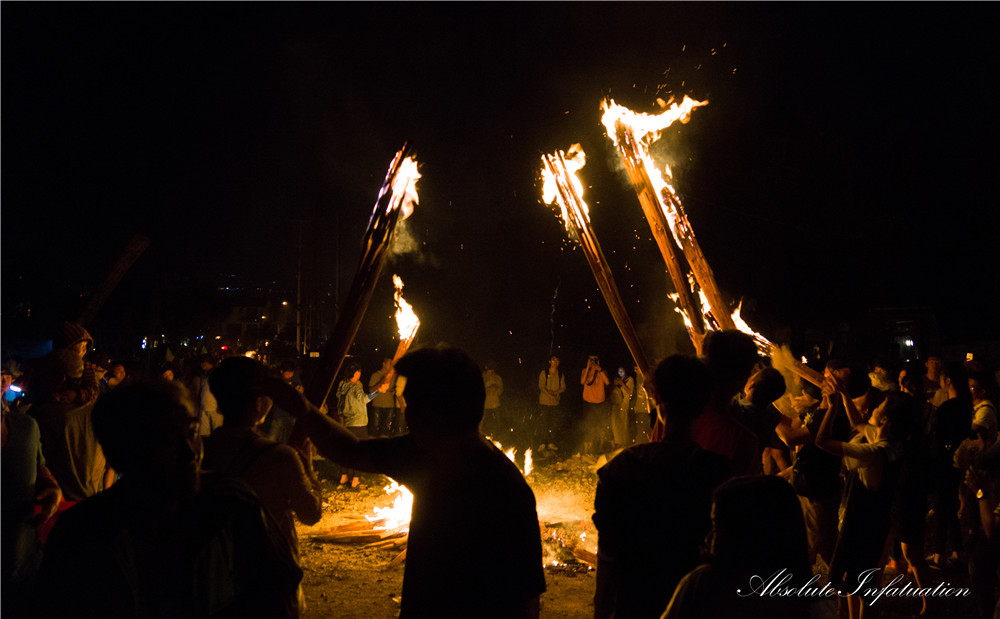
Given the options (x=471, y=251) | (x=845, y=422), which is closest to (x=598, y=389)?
(x=845, y=422)

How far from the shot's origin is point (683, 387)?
2795 millimetres

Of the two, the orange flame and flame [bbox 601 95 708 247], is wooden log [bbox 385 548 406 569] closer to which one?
the orange flame

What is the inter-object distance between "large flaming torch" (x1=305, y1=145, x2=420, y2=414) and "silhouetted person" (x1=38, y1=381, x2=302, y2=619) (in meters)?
1.25

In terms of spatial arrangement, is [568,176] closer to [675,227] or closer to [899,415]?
[675,227]

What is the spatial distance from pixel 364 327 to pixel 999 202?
23972 mm

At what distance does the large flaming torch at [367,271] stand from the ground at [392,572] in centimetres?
293

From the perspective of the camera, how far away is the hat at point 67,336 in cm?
557

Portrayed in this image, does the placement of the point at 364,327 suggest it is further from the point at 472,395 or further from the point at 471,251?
the point at 472,395

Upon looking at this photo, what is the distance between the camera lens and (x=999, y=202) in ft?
70.7

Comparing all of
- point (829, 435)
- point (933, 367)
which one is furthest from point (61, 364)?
point (933, 367)

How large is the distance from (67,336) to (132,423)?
15.0 ft

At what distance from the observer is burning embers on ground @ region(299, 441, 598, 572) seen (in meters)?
6.88

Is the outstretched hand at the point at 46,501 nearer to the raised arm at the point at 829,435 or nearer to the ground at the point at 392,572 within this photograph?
the ground at the point at 392,572

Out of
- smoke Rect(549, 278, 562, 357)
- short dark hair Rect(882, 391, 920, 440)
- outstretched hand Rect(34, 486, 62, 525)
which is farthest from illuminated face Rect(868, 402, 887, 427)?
smoke Rect(549, 278, 562, 357)
